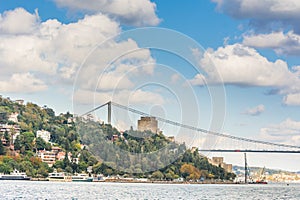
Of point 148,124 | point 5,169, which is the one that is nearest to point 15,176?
point 5,169

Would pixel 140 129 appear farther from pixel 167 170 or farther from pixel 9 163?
pixel 9 163

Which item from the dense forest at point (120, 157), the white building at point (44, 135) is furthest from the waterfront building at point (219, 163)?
the white building at point (44, 135)

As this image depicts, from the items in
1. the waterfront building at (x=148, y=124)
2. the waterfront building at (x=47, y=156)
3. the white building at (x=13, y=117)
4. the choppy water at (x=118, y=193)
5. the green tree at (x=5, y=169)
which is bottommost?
the choppy water at (x=118, y=193)

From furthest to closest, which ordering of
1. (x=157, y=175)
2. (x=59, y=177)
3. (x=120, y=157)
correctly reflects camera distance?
(x=157, y=175) < (x=59, y=177) < (x=120, y=157)

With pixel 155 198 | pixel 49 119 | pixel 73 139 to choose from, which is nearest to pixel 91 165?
pixel 73 139

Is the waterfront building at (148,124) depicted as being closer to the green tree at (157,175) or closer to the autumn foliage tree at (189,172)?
the green tree at (157,175)

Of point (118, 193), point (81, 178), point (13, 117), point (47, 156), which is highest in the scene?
point (13, 117)

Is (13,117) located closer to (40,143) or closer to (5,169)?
(40,143)

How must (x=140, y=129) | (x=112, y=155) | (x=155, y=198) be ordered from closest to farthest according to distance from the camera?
(x=155, y=198) → (x=112, y=155) → (x=140, y=129)

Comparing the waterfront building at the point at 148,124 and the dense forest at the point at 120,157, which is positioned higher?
the waterfront building at the point at 148,124
